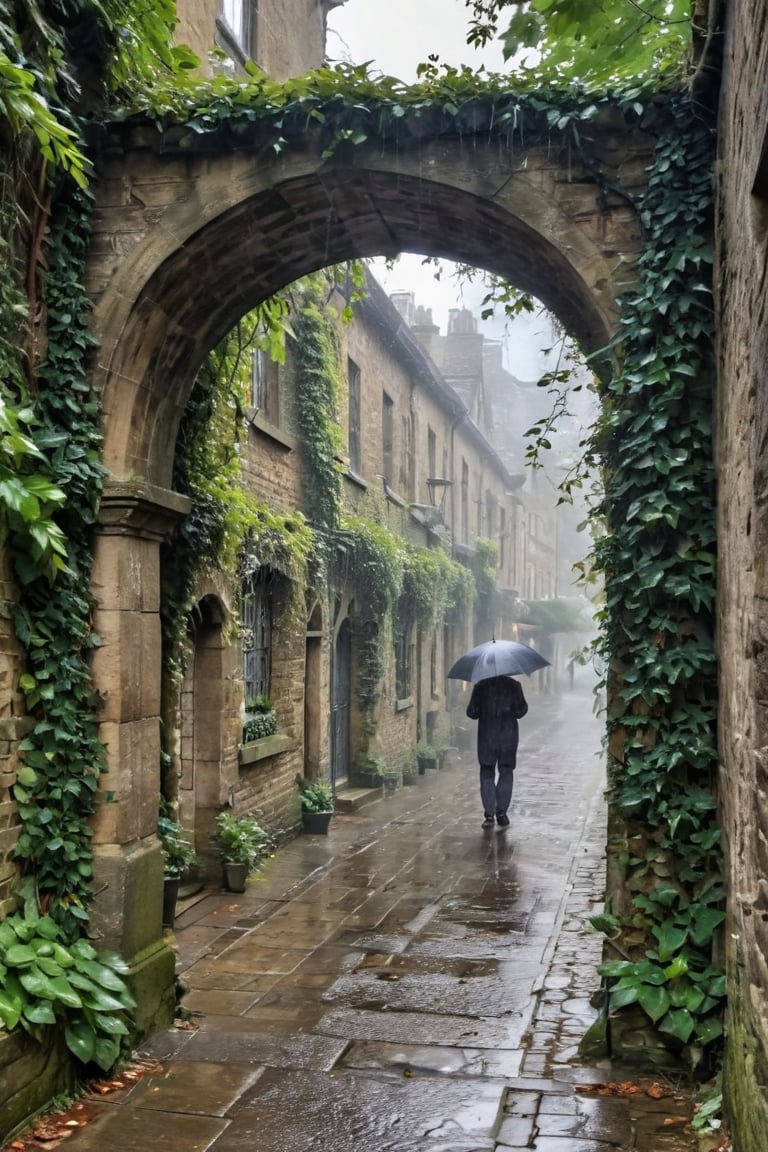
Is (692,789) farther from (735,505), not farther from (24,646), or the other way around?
(24,646)

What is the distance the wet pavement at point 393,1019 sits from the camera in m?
4.42

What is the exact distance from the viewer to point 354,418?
595 inches

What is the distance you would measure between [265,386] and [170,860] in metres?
5.47

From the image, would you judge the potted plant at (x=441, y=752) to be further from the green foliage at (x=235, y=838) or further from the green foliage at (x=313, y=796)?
the green foliage at (x=235, y=838)

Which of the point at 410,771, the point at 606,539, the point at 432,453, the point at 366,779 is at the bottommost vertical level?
the point at 410,771

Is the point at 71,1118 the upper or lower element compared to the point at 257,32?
lower

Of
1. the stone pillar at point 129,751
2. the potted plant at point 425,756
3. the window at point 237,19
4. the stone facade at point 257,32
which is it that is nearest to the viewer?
the stone pillar at point 129,751

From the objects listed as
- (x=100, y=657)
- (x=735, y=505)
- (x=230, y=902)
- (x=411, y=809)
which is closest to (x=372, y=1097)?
(x=100, y=657)

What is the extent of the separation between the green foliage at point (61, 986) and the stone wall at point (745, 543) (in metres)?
2.69

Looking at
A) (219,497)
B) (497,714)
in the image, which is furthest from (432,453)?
(219,497)

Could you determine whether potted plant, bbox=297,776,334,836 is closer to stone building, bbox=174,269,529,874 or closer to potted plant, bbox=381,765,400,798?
stone building, bbox=174,269,529,874

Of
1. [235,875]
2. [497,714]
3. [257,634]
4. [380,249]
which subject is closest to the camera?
[380,249]

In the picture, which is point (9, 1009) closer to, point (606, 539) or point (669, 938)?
point (669, 938)

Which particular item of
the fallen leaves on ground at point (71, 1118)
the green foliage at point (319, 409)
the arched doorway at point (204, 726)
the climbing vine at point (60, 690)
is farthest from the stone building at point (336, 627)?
the fallen leaves on ground at point (71, 1118)
